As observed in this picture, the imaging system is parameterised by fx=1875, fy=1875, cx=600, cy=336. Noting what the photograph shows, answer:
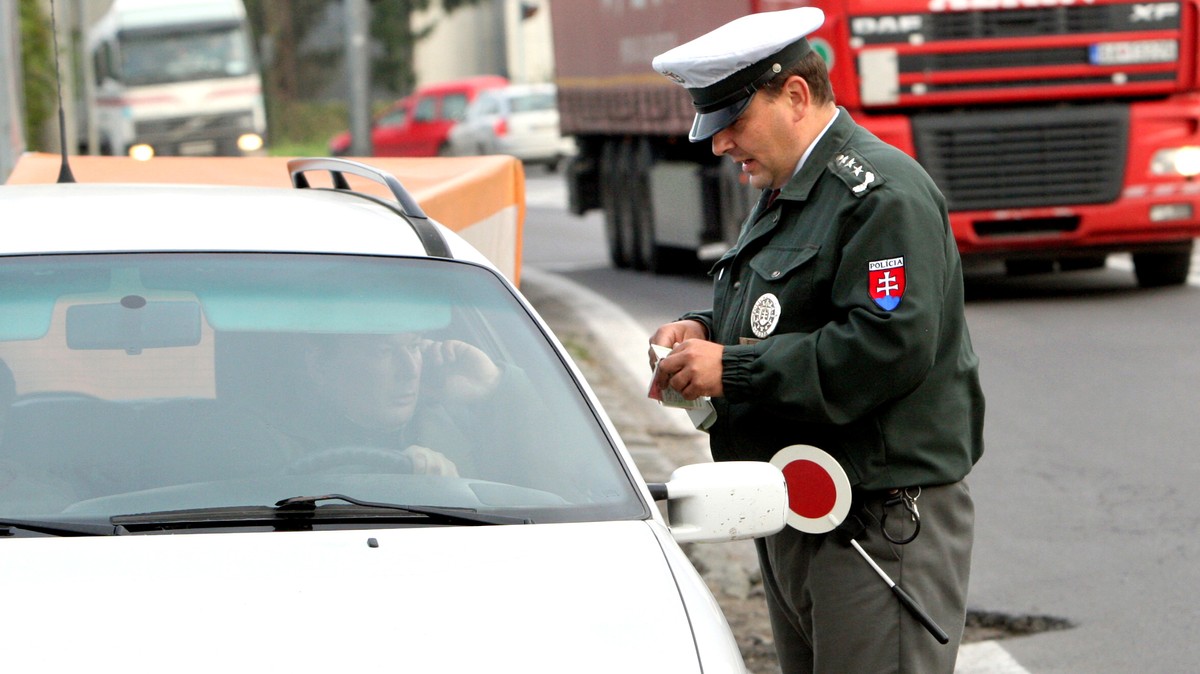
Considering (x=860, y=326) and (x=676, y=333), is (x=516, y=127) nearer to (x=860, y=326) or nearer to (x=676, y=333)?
(x=676, y=333)

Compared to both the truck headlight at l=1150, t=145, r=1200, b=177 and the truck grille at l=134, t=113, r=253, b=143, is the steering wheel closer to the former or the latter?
the truck headlight at l=1150, t=145, r=1200, b=177

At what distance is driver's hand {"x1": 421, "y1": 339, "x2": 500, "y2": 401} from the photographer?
348 centimetres

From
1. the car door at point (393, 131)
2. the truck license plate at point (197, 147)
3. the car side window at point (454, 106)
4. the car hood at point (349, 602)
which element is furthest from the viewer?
the car door at point (393, 131)

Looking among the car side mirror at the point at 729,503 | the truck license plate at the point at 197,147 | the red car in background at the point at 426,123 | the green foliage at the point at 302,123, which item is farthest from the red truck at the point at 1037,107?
the green foliage at the point at 302,123

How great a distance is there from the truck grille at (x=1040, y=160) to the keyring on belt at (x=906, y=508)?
10.4 m

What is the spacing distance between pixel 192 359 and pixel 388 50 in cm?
5562

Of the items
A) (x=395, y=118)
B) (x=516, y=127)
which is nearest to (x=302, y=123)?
(x=395, y=118)

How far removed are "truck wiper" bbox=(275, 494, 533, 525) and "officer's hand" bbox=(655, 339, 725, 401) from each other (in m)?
0.42

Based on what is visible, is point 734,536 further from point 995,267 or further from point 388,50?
point 388,50

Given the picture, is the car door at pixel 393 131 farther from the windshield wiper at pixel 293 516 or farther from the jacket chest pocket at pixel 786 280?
the windshield wiper at pixel 293 516

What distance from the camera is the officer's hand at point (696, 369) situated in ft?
10.9

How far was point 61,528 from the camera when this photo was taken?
119 inches

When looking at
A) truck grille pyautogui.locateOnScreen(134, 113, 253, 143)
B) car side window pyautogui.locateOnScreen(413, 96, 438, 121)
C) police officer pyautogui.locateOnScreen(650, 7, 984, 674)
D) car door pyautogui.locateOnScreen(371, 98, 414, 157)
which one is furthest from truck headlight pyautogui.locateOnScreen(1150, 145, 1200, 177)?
car side window pyautogui.locateOnScreen(413, 96, 438, 121)

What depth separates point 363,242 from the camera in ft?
12.3
